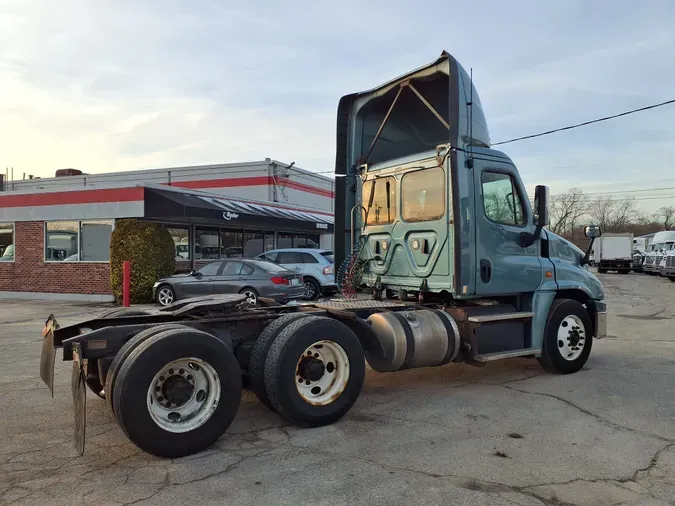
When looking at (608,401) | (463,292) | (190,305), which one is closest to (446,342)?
(463,292)

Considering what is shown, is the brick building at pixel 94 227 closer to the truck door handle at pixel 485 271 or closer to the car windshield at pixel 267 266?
the car windshield at pixel 267 266

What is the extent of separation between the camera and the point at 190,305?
518 cm

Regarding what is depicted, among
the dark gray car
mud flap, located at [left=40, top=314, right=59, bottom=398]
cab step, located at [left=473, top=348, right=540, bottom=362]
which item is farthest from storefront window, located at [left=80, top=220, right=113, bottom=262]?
cab step, located at [left=473, top=348, right=540, bottom=362]

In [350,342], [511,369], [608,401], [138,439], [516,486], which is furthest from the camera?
[511,369]

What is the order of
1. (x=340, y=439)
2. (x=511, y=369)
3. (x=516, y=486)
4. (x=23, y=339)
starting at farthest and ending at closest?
(x=23, y=339)
(x=511, y=369)
(x=340, y=439)
(x=516, y=486)

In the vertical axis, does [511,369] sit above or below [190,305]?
below

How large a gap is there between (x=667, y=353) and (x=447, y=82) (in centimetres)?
563

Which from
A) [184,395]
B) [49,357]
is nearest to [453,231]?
[184,395]

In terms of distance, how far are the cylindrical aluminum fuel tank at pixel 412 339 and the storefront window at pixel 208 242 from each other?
51.7 feet

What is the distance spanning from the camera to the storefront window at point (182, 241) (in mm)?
19531

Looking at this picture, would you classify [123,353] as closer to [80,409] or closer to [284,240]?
[80,409]

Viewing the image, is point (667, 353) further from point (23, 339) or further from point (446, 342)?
point (23, 339)

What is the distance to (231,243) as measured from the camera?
22.0m

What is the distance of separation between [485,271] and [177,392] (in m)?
3.64
